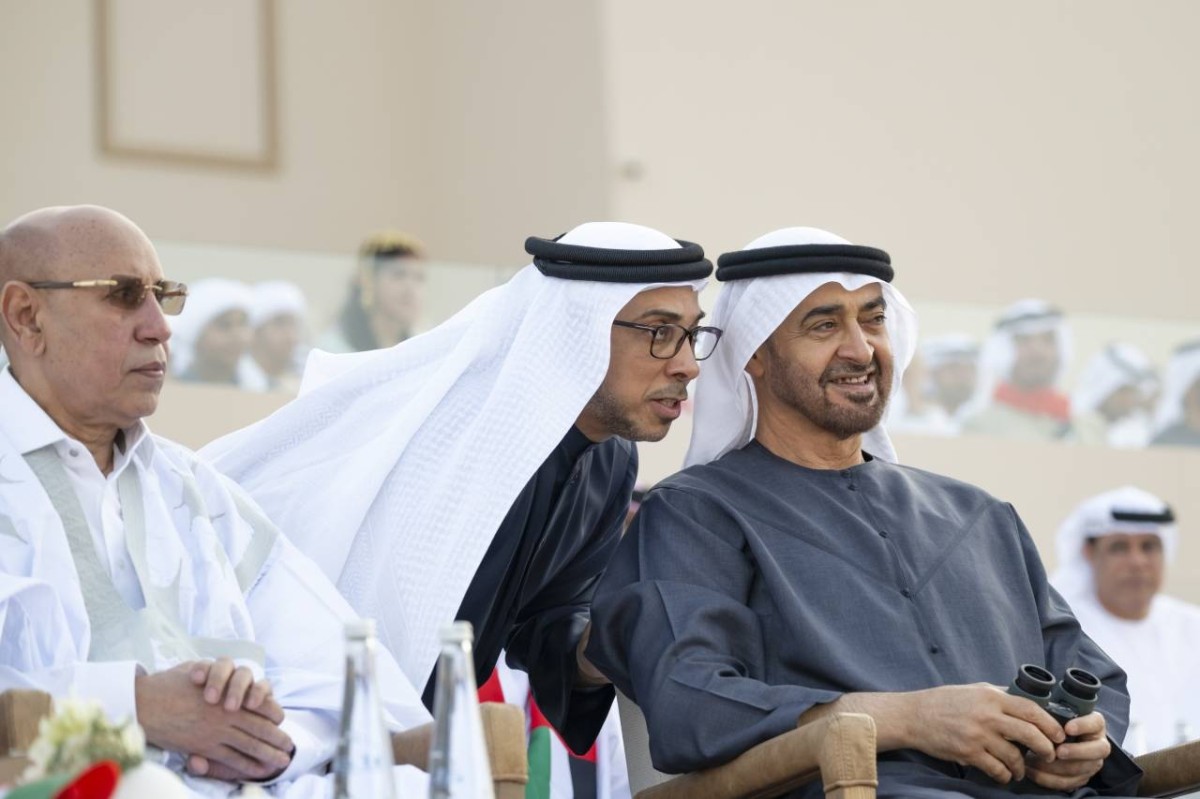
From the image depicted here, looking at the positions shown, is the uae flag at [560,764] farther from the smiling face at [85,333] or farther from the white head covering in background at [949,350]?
the white head covering in background at [949,350]

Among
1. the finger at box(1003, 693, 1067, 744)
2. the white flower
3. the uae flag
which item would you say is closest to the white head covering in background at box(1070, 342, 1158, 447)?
the uae flag

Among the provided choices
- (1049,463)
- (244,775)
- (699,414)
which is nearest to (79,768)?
(244,775)

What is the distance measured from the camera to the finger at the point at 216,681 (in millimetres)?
3230

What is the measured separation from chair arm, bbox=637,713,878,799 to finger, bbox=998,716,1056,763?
252 mm

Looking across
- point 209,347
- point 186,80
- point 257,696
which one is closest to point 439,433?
point 257,696

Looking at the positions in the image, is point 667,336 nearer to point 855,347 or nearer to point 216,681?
point 855,347

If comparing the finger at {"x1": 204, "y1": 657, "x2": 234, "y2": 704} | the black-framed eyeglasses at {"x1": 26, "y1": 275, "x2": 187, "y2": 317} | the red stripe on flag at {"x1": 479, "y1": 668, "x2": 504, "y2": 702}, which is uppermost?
the black-framed eyeglasses at {"x1": 26, "y1": 275, "x2": 187, "y2": 317}

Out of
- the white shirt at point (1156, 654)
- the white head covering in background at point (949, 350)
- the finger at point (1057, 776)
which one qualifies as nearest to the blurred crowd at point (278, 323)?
the white head covering in background at point (949, 350)

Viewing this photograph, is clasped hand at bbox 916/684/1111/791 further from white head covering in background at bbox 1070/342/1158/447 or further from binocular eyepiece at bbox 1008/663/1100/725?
white head covering in background at bbox 1070/342/1158/447

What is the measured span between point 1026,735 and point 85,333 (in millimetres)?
1803

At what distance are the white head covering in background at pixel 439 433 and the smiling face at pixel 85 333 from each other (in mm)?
587

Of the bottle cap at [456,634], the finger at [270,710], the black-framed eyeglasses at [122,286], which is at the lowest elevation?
the finger at [270,710]

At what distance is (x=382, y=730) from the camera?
2607 millimetres

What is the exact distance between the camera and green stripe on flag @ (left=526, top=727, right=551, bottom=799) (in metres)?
4.29
